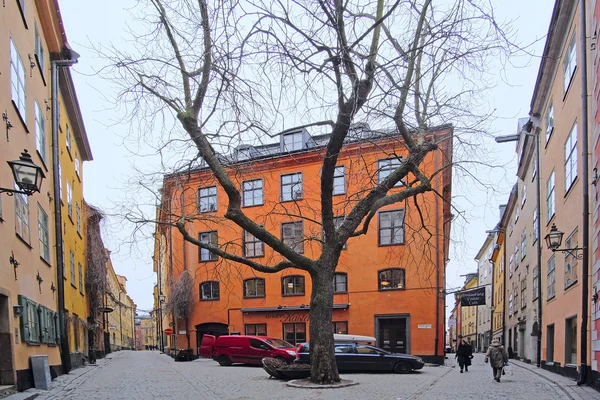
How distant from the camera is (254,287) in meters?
34.1

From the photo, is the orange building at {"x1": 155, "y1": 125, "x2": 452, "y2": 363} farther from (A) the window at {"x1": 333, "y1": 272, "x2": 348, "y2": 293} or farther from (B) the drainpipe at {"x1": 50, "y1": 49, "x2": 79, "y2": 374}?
(B) the drainpipe at {"x1": 50, "y1": 49, "x2": 79, "y2": 374}

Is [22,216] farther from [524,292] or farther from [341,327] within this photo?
[524,292]

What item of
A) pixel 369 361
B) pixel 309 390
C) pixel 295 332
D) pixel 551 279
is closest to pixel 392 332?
pixel 295 332

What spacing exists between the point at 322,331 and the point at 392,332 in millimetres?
17796

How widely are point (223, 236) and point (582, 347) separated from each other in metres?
25.0

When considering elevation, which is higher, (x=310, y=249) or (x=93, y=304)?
(x=310, y=249)

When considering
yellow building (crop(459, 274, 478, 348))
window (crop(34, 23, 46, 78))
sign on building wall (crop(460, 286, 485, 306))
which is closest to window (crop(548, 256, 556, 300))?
sign on building wall (crop(460, 286, 485, 306))

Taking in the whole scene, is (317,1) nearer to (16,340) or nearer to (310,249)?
(16,340)

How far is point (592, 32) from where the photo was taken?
13.7m

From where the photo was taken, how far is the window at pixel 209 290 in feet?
115

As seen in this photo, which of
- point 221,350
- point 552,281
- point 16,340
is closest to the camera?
point 16,340

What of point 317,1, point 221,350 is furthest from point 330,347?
point 221,350

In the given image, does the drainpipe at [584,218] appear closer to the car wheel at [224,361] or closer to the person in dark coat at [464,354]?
the person in dark coat at [464,354]

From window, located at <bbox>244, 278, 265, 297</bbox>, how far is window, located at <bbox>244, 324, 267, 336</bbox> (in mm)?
1867
